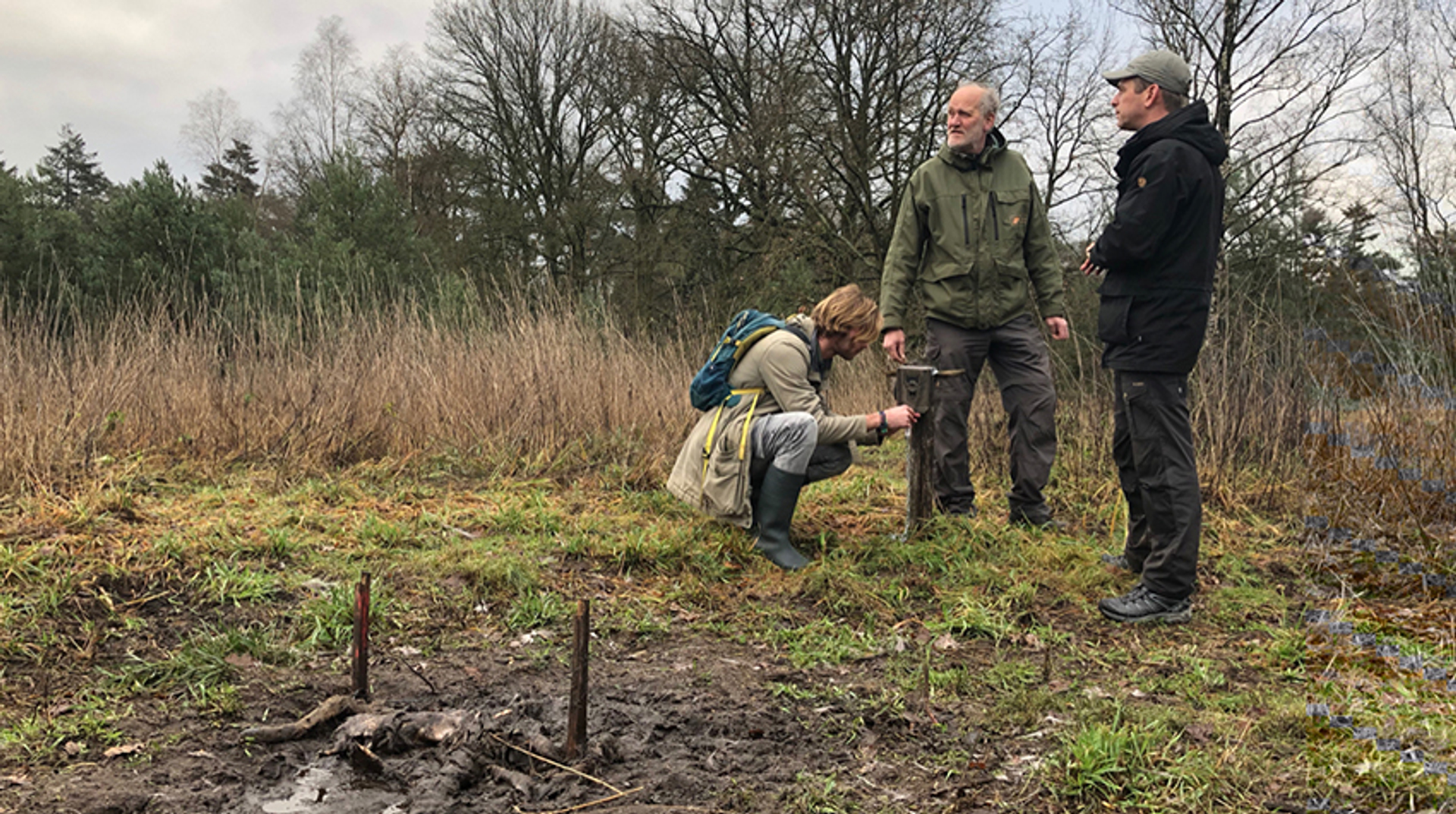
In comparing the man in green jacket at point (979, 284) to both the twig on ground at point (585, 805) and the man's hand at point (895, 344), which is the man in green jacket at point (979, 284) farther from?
the twig on ground at point (585, 805)

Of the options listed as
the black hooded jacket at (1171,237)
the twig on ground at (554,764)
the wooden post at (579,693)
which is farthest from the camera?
the black hooded jacket at (1171,237)

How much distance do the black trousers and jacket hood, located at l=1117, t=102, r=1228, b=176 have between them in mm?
809

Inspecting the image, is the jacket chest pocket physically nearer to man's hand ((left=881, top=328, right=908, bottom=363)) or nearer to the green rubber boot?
man's hand ((left=881, top=328, right=908, bottom=363))

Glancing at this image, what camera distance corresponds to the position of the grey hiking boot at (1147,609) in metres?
3.40

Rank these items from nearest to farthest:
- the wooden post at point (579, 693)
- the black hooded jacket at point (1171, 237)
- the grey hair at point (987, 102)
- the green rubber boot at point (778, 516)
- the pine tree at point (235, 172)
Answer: the wooden post at point (579, 693) → the black hooded jacket at point (1171, 237) → the green rubber boot at point (778, 516) → the grey hair at point (987, 102) → the pine tree at point (235, 172)

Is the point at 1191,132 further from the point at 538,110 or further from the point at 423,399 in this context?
the point at 538,110

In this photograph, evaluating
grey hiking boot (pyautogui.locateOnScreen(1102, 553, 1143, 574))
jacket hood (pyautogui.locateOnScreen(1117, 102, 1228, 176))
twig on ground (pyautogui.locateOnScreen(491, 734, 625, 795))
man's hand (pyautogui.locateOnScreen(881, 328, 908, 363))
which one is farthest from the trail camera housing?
twig on ground (pyautogui.locateOnScreen(491, 734, 625, 795))

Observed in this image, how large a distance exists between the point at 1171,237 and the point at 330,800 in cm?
313

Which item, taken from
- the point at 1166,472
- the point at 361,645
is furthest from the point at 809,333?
the point at 361,645

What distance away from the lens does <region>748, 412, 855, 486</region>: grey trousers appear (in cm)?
389

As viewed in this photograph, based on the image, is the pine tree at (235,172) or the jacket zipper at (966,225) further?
the pine tree at (235,172)

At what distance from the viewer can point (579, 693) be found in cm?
234

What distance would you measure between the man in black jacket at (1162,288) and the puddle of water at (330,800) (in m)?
2.56

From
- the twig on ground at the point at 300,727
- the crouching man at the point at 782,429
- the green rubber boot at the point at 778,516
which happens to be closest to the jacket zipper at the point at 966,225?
the crouching man at the point at 782,429
